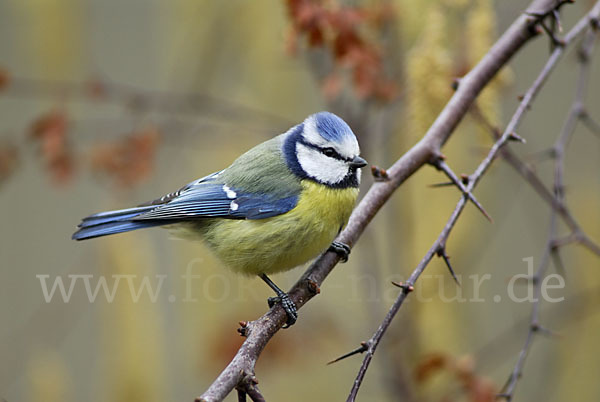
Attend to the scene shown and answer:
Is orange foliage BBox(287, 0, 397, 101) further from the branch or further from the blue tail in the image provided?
the blue tail

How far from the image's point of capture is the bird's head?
2.09m

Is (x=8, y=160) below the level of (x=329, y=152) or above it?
above

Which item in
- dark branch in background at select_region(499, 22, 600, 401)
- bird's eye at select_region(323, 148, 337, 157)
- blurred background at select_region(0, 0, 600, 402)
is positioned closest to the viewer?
dark branch in background at select_region(499, 22, 600, 401)

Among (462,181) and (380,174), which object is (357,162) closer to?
(380,174)

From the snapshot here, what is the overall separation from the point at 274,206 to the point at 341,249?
0.28 meters

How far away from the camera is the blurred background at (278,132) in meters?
2.45

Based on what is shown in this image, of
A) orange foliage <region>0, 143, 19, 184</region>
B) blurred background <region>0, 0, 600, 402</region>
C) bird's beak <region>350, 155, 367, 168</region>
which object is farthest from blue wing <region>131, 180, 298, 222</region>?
orange foliage <region>0, 143, 19, 184</region>

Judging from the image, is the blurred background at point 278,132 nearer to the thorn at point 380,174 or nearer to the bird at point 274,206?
the bird at point 274,206

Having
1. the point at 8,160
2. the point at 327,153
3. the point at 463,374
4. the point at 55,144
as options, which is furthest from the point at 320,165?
the point at 8,160

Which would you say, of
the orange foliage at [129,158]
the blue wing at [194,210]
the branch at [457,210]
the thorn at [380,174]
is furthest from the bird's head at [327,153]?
the orange foliage at [129,158]

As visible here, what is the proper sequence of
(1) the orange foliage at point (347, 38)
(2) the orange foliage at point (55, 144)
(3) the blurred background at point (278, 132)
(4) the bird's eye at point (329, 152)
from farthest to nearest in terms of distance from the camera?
(2) the orange foliage at point (55, 144) → (3) the blurred background at point (278, 132) → (1) the orange foliage at point (347, 38) → (4) the bird's eye at point (329, 152)

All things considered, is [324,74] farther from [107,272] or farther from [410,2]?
[107,272]

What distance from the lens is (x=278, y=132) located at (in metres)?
2.88

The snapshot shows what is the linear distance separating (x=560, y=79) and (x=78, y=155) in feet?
10.6
